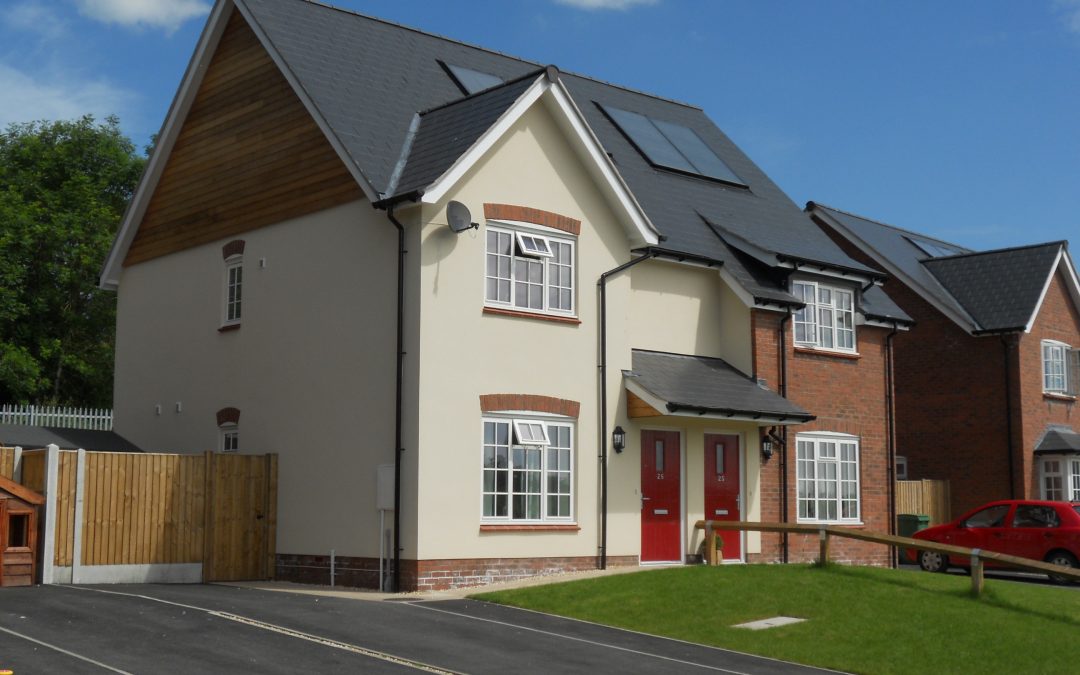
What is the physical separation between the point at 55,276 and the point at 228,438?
21974mm

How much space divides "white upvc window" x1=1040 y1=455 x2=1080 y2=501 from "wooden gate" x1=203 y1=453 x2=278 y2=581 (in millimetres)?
20698

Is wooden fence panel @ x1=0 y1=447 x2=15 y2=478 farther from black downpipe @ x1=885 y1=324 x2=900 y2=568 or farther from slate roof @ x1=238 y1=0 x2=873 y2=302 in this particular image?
black downpipe @ x1=885 y1=324 x2=900 y2=568

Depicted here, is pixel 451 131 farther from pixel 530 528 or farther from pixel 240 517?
pixel 240 517

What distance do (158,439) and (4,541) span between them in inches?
271

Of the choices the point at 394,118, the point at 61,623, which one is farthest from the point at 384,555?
the point at 394,118

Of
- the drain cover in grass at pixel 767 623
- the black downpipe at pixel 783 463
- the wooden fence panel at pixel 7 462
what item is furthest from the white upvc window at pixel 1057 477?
the wooden fence panel at pixel 7 462

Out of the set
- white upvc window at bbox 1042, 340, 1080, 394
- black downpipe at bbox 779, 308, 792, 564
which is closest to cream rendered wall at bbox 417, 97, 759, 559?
black downpipe at bbox 779, 308, 792, 564

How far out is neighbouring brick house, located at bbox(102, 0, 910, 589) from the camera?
19734mm

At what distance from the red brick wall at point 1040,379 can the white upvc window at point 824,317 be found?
815 centimetres

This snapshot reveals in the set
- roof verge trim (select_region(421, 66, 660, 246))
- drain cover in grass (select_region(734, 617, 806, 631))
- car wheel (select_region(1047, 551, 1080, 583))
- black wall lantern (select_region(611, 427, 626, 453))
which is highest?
roof verge trim (select_region(421, 66, 660, 246))

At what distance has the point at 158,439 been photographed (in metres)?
25.1

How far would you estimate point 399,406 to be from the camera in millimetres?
19359

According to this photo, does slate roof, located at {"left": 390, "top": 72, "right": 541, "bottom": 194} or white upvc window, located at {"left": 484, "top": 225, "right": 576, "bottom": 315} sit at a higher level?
slate roof, located at {"left": 390, "top": 72, "right": 541, "bottom": 194}

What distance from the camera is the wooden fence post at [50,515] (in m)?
18.8
